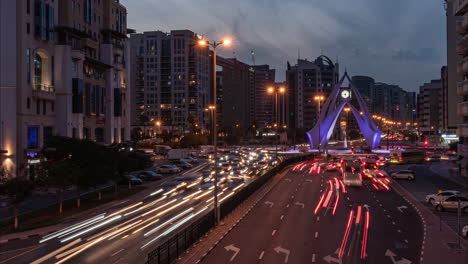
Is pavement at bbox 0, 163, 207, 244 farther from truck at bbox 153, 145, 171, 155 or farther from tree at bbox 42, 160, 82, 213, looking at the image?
truck at bbox 153, 145, 171, 155

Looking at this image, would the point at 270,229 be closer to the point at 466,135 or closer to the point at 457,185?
the point at 457,185

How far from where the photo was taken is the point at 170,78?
179 metres

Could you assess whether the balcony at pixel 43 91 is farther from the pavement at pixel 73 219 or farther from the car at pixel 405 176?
the car at pixel 405 176

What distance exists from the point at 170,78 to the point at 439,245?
164 meters

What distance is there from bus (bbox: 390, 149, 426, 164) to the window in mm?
57504

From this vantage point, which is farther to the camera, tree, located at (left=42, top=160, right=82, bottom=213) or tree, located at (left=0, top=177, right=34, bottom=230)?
tree, located at (left=42, top=160, right=82, bottom=213)

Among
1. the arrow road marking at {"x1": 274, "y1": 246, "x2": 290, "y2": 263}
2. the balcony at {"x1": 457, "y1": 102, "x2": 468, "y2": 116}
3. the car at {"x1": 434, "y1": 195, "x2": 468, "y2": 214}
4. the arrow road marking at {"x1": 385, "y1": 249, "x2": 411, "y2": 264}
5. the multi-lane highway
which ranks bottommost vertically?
the multi-lane highway

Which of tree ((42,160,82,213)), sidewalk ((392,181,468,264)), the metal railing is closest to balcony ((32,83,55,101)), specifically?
tree ((42,160,82,213))

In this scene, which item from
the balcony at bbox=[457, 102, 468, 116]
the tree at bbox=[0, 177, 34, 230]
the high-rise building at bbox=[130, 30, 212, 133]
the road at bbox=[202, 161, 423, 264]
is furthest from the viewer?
the high-rise building at bbox=[130, 30, 212, 133]

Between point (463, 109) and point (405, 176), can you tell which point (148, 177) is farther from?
point (463, 109)

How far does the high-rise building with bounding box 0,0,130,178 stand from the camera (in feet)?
141

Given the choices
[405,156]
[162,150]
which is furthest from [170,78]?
[405,156]

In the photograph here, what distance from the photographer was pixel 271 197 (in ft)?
124

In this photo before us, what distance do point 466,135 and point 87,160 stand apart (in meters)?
41.7
